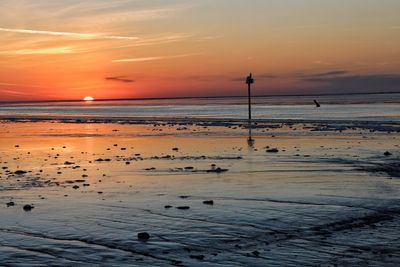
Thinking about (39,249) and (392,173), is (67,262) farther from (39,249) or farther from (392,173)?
(392,173)

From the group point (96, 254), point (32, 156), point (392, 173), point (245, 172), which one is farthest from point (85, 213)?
point (32, 156)

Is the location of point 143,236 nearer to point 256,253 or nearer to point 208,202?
point 256,253

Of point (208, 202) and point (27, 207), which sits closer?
point (27, 207)

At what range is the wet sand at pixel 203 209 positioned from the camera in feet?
34.3

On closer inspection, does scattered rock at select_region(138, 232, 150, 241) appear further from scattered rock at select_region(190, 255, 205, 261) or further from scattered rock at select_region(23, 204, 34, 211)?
scattered rock at select_region(23, 204, 34, 211)

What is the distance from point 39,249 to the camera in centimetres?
1082

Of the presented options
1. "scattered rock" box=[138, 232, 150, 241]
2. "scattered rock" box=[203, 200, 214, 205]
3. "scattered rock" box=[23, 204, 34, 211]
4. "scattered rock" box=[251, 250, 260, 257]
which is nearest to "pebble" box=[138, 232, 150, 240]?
"scattered rock" box=[138, 232, 150, 241]

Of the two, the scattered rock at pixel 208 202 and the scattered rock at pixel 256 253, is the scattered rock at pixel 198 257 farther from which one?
the scattered rock at pixel 208 202

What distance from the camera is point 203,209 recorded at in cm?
1435

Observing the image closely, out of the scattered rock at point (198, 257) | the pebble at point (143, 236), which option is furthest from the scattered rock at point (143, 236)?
the scattered rock at point (198, 257)

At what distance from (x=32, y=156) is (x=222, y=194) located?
1452 cm

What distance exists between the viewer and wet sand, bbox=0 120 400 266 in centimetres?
1045

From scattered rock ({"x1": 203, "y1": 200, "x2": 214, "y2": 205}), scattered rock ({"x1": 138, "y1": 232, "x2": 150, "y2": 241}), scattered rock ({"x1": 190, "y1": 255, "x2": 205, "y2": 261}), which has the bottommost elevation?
scattered rock ({"x1": 190, "y1": 255, "x2": 205, "y2": 261})

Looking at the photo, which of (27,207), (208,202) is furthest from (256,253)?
(27,207)
